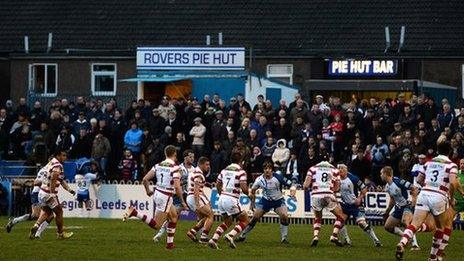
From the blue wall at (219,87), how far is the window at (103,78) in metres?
7.17

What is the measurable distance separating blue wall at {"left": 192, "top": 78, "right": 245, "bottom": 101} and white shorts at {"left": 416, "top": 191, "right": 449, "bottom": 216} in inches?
787

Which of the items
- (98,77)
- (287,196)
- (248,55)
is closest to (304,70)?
(248,55)

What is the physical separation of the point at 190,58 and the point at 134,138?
17.6ft

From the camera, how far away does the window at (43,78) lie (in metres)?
57.6

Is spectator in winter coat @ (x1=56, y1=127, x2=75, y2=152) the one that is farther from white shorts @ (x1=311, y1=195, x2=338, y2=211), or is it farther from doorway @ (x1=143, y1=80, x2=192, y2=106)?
white shorts @ (x1=311, y1=195, x2=338, y2=211)

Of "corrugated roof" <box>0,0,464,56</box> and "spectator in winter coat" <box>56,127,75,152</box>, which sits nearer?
"spectator in winter coat" <box>56,127,75,152</box>

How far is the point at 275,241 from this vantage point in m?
35.3

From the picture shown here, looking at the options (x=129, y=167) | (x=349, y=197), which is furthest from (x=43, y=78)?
(x=349, y=197)

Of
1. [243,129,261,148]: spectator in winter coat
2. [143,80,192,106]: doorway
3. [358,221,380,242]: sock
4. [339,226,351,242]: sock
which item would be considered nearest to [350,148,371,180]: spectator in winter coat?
[243,129,261,148]: spectator in winter coat

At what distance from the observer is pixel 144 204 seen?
43.8 metres

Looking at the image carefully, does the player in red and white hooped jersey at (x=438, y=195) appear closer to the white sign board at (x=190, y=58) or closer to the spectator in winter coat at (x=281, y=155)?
the spectator in winter coat at (x=281, y=155)

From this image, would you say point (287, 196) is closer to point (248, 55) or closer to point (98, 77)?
point (248, 55)

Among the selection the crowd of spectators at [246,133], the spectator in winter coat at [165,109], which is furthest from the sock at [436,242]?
the spectator in winter coat at [165,109]

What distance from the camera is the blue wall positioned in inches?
1933
